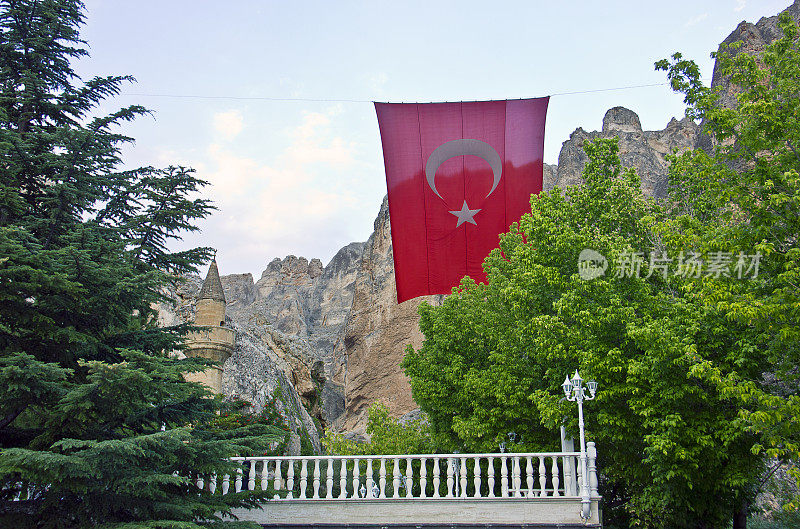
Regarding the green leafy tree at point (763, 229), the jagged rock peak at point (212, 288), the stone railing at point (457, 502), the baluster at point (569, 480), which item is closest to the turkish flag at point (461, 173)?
the jagged rock peak at point (212, 288)

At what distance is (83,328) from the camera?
42.3 feet

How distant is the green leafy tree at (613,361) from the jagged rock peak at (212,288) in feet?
33.9

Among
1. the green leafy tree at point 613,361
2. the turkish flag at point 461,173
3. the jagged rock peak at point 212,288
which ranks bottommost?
the green leafy tree at point 613,361

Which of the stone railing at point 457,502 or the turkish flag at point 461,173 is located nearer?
the stone railing at point 457,502

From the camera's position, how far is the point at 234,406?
21906 mm

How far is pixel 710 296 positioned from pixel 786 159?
3.34 m

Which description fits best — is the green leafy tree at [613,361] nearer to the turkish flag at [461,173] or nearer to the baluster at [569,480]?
the baluster at [569,480]

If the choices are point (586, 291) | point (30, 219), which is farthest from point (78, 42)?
point (586, 291)

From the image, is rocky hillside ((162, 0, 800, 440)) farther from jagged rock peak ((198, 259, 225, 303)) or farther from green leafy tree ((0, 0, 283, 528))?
green leafy tree ((0, 0, 283, 528))

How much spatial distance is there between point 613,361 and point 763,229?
15.7ft

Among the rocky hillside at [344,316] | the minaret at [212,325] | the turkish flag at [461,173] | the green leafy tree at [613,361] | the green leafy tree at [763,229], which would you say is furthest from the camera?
the rocky hillside at [344,316]

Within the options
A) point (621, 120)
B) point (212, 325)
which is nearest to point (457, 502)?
point (212, 325)

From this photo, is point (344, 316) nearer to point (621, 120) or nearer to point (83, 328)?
point (621, 120)

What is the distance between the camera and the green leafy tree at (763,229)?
1261 cm
